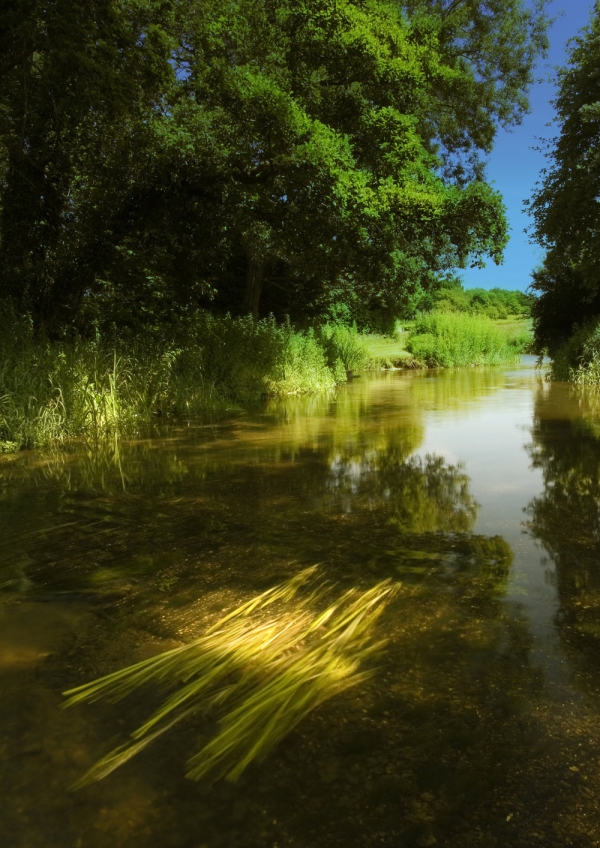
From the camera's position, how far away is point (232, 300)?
18.0 metres

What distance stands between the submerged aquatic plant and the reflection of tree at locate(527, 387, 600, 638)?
0.82 meters

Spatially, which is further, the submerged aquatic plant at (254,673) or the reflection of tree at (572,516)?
the reflection of tree at (572,516)

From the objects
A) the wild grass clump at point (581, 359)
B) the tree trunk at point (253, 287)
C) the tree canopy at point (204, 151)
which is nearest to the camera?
the tree canopy at point (204, 151)

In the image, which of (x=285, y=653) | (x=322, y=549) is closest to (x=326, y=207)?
(x=322, y=549)

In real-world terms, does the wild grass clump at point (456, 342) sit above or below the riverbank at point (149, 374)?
above

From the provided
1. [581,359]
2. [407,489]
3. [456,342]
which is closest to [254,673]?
[407,489]

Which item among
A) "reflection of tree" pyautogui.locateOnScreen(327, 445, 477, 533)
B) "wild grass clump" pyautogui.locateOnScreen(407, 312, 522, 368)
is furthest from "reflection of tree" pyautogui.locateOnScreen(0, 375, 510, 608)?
"wild grass clump" pyautogui.locateOnScreen(407, 312, 522, 368)

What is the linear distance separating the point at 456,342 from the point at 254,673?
1069 inches

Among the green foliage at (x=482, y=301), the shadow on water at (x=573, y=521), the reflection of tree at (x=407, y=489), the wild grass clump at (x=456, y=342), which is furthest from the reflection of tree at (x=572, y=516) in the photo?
the green foliage at (x=482, y=301)

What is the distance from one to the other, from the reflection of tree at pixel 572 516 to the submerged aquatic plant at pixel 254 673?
817 mm

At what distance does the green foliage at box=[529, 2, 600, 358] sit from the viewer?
52.2 ft

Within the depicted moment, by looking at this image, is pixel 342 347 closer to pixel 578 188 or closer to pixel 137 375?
pixel 578 188

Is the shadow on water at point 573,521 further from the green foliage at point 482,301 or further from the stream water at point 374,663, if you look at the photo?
the green foliage at point 482,301

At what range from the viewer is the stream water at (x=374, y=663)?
1435 millimetres
